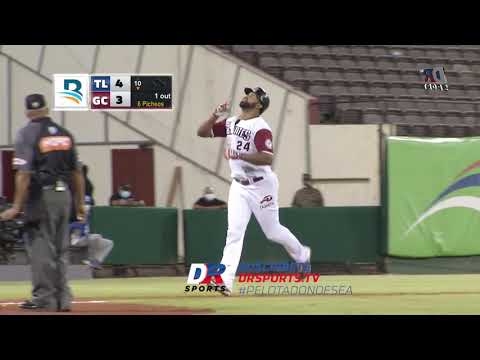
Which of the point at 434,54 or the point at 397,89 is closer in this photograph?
the point at 397,89

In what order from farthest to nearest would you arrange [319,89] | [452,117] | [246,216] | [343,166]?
[452,117] → [319,89] → [343,166] → [246,216]

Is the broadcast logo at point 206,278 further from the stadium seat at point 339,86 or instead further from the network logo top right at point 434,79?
the network logo top right at point 434,79

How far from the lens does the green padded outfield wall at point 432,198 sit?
17.9 m

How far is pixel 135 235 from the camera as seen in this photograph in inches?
693

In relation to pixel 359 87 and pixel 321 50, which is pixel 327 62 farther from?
pixel 359 87

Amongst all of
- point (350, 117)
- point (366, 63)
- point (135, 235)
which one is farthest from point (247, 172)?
point (366, 63)

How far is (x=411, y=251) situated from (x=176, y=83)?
7.91 m

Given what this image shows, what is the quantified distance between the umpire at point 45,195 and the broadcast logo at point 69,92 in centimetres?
1368

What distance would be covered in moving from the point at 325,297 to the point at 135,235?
20.4ft

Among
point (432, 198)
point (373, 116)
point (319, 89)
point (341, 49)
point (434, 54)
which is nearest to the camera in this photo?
point (432, 198)

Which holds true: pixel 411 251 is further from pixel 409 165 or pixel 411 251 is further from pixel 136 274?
pixel 136 274

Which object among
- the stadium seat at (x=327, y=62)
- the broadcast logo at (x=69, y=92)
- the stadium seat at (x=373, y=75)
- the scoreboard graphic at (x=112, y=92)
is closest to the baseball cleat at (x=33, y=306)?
the scoreboard graphic at (x=112, y=92)

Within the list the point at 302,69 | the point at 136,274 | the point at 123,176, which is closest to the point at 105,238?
the point at 136,274

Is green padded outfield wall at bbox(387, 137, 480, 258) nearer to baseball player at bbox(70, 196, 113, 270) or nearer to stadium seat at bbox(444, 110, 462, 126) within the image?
baseball player at bbox(70, 196, 113, 270)
